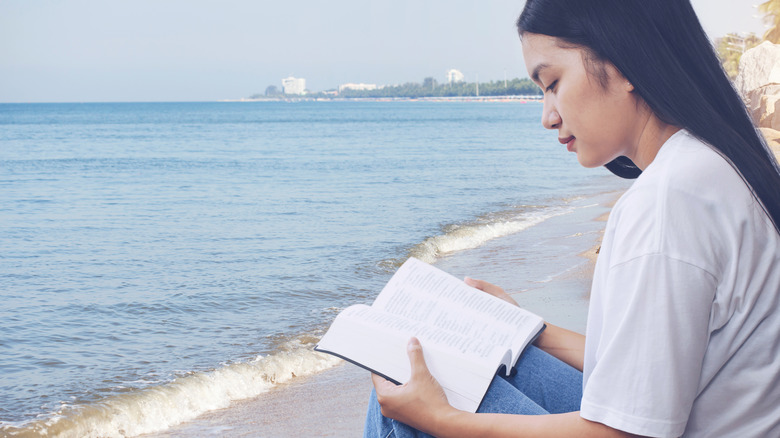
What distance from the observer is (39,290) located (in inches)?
284

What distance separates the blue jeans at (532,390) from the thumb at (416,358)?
124 mm

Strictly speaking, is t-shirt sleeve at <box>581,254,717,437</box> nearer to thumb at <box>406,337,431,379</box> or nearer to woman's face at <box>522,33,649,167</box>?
woman's face at <box>522,33,649,167</box>

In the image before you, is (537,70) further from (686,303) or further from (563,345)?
(563,345)

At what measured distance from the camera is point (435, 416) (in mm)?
1545

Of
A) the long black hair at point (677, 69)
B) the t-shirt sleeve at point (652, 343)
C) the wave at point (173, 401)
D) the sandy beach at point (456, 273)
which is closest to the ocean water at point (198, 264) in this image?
the wave at point (173, 401)

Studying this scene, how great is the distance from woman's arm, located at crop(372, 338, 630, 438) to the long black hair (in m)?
0.55

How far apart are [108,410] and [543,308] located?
3.13 m

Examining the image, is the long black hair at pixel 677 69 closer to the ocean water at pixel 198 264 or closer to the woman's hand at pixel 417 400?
the woman's hand at pixel 417 400

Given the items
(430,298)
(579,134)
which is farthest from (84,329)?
(579,134)

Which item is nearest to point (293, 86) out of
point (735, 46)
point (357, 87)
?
point (357, 87)

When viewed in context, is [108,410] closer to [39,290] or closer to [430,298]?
[430,298]

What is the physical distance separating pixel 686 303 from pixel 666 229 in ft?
0.38

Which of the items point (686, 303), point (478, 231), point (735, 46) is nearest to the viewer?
point (686, 303)

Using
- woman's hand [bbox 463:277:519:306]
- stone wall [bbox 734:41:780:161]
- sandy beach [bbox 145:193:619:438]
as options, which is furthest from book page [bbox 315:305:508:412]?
stone wall [bbox 734:41:780:161]
